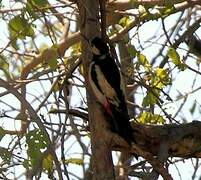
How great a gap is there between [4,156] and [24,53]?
181 cm

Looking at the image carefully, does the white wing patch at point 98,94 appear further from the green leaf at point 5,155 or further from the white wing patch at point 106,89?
the green leaf at point 5,155

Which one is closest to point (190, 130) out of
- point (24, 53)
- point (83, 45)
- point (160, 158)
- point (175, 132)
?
point (175, 132)

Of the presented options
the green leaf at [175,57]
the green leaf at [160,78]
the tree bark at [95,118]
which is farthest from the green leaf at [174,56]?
the tree bark at [95,118]

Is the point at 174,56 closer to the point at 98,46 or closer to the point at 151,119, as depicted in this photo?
the point at 151,119

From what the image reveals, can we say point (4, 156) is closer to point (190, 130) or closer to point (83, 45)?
point (83, 45)

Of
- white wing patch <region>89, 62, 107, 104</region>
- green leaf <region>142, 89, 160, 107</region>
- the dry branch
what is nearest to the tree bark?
white wing patch <region>89, 62, 107, 104</region>

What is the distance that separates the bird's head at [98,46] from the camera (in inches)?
132

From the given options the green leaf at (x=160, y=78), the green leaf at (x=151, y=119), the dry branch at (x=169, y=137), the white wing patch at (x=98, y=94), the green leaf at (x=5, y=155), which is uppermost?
the green leaf at (x=160, y=78)

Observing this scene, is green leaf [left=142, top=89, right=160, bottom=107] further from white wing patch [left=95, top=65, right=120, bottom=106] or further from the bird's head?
the bird's head

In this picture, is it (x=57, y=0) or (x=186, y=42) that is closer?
(x=57, y=0)

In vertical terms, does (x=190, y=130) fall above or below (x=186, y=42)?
below

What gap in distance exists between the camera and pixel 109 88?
353 cm

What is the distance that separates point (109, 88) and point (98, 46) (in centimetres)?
27

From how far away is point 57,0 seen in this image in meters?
4.37
